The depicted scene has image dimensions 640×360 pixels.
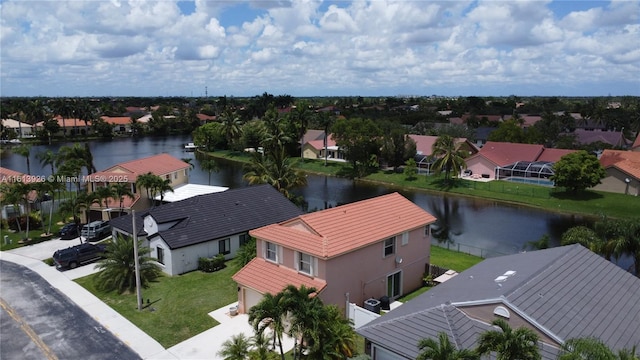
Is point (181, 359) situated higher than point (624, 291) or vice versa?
point (624, 291)

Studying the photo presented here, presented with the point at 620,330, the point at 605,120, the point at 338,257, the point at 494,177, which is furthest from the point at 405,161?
A: the point at 605,120

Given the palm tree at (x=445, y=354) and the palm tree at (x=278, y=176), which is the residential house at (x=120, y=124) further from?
the palm tree at (x=445, y=354)

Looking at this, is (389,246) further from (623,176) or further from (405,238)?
(623,176)

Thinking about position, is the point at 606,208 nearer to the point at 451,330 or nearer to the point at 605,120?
the point at 451,330

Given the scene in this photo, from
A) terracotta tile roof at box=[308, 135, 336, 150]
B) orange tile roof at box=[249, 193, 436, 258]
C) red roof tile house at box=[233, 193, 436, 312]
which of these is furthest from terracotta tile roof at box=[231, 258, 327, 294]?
terracotta tile roof at box=[308, 135, 336, 150]

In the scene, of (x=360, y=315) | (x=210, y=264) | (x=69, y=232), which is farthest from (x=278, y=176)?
(x=360, y=315)

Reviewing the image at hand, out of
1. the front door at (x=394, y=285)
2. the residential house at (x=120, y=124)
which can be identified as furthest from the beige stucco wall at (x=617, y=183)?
the residential house at (x=120, y=124)
